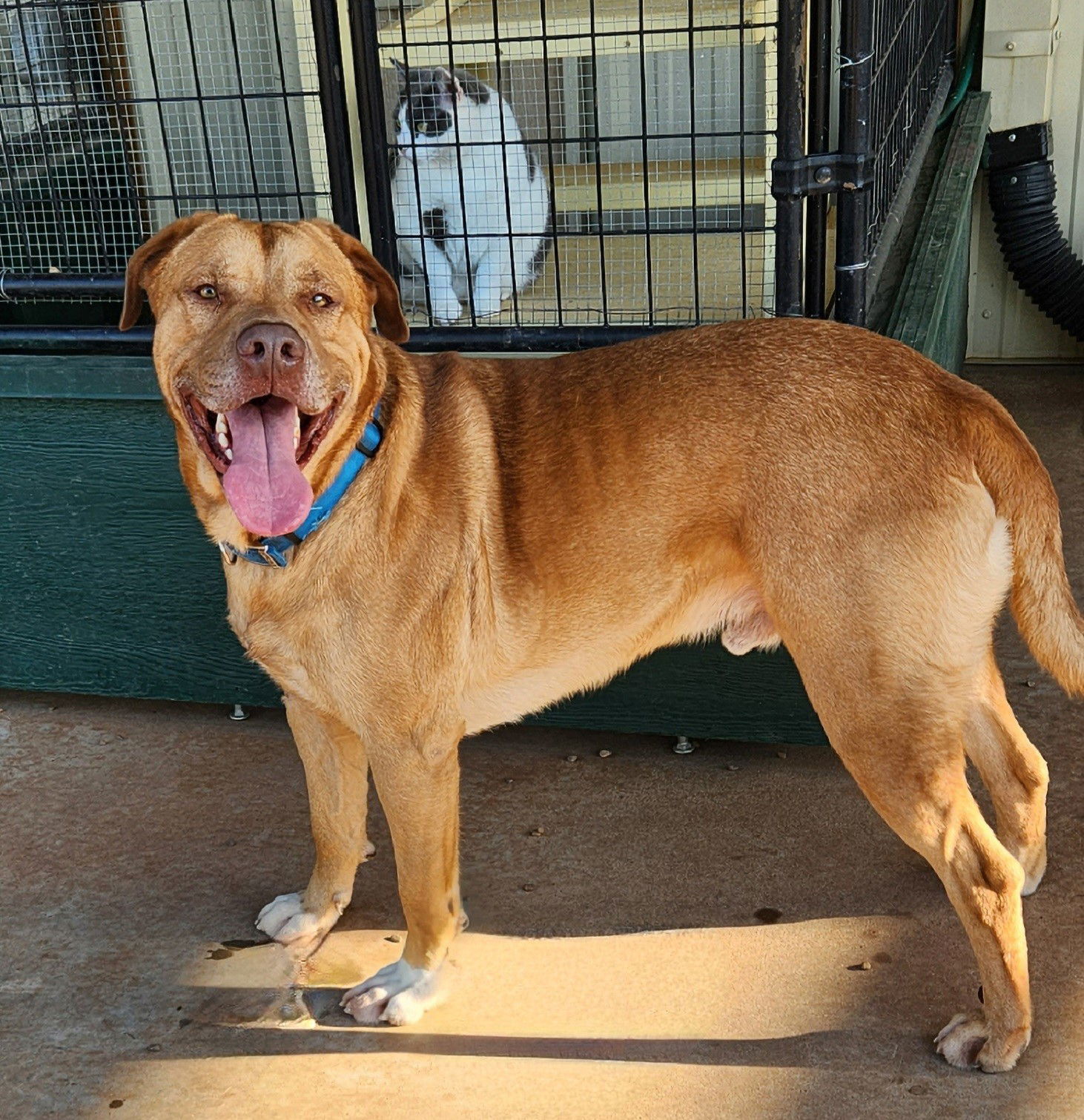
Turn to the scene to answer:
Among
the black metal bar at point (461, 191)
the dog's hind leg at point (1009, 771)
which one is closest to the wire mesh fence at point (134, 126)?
the black metal bar at point (461, 191)

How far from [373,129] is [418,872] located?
6.63 ft

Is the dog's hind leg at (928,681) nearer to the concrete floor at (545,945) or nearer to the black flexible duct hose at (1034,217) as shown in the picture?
the concrete floor at (545,945)

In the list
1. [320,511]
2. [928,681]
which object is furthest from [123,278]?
[928,681]

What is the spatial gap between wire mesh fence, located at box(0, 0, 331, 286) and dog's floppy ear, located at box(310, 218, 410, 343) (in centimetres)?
130

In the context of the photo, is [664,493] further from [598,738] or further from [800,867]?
[598,738]

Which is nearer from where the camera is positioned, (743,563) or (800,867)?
(743,563)

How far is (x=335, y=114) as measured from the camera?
350 centimetres

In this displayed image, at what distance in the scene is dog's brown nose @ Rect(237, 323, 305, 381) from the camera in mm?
2357

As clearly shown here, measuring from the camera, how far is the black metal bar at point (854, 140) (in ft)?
10.2

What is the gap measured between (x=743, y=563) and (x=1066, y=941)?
1.19 m

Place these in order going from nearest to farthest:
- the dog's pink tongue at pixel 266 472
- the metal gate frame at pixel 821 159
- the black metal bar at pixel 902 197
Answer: the dog's pink tongue at pixel 266 472
the metal gate frame at pixel 821 159
the black metal bar at pixel 902 197

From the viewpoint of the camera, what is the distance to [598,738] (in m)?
3.97

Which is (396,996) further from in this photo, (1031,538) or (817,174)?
(817,174)

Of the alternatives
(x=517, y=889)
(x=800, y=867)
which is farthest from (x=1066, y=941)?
(x=517, y=889)
